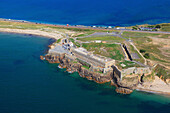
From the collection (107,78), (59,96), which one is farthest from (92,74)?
(59,96)

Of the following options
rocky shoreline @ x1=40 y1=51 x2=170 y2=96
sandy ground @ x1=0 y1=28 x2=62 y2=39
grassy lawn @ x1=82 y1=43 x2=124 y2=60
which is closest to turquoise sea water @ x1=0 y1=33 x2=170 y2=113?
rocky shoreline @ x1=40 y1=51 x2=170 y2=96

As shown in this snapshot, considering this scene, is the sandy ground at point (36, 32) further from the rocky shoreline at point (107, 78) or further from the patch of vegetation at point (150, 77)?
the patch of vegetation at point (150, 77)

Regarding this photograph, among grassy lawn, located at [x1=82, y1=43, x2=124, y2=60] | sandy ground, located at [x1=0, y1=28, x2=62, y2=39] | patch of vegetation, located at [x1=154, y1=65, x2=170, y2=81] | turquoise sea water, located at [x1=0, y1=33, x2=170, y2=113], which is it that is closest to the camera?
turquoise sea water, located at [x1=0, y1=33, x2=170, y2=113]

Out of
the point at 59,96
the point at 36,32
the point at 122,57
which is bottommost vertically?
the point at 59,96

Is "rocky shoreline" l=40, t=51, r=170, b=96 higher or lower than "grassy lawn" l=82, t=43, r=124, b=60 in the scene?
lower

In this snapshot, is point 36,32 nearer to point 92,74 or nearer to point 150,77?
point 92,74

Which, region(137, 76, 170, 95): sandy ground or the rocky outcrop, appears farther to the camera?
the rocky outcrop

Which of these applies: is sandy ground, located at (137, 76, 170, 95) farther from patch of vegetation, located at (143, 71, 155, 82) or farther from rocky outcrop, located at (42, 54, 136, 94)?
rocky outcrop, located at (42, 54, 136, 94)
